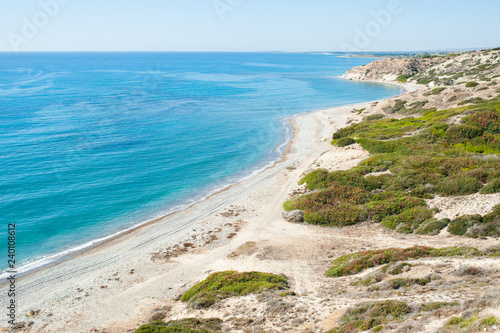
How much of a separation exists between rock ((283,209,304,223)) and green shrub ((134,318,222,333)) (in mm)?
14006

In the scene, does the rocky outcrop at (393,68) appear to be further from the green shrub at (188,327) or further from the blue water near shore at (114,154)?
the green shrub at (188,327)

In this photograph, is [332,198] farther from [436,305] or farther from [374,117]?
[374,117]

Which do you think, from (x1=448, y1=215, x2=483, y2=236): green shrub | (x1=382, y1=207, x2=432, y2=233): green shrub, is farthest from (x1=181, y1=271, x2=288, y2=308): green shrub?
(x1=448, y1=215, x2=483, y2=236): green shrub

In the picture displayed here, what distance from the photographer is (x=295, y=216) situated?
27.2 metres

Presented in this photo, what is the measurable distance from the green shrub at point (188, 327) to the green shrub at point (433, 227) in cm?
1547

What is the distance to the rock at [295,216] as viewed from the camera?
26928mm

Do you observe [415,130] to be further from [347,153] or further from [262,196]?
[262,196]

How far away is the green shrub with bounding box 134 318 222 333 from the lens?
1280cm

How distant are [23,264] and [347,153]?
3379 centimetres

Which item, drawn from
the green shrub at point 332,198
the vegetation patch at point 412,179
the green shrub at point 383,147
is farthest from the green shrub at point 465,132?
the green shrub at point 332,198

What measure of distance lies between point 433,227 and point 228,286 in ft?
47.2

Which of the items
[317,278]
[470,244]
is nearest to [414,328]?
[317,278]

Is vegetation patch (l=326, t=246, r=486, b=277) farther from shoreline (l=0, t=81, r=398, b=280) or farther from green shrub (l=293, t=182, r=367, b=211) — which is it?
shoreline (l=0, t=81, r=398, b=280)

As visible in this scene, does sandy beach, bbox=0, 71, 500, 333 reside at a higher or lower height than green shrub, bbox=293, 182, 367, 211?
lower
